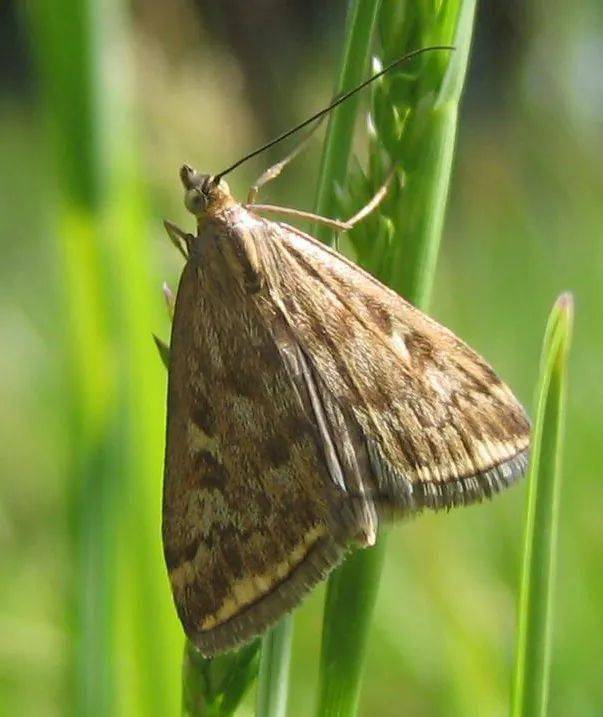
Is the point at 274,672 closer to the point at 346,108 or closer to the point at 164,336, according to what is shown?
the point at 346,108

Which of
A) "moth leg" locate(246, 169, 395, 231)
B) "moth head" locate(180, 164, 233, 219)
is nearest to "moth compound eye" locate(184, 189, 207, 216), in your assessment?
"moth head" locate(180, 164, 233, 219)

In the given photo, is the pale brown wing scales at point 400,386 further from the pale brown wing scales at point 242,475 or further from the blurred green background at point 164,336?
the blurred green background at point 164,336

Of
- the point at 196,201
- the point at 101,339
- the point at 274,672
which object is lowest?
the point at 274,672

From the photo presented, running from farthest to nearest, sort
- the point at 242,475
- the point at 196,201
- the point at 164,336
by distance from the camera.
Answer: the point at 196,201 < the point at 164,336 < the point at 242,475

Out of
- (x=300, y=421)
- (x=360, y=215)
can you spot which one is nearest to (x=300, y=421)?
(x=300, y=421)

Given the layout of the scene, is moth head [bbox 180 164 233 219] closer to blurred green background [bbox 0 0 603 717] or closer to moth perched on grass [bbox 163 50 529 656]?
moth perched on grass [bbox 163 50 529 656]

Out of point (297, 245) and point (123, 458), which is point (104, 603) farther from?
point (297, 245)
